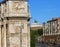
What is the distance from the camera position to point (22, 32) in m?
4.77

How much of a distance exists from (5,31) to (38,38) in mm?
85926

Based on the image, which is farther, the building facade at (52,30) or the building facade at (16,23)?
the building facade at (52,30)

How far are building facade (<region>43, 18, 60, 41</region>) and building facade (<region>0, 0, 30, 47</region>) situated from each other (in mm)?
65493

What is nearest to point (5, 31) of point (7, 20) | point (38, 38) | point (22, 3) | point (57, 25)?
point (7, 20)

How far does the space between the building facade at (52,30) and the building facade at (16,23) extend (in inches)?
2578

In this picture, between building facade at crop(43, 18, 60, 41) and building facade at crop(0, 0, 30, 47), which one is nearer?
building facade at crop(0, 0, 30, 47)

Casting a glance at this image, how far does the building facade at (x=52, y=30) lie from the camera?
2963 inches

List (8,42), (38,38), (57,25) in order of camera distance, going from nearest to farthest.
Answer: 1. (8,42)
2. (57,25)
3. (38,38)

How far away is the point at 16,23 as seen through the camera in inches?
189

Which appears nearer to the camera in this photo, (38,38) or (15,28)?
(15,28)

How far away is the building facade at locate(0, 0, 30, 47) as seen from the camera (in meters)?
4.73

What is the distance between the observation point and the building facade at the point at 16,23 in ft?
15.5

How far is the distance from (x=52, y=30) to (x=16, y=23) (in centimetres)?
7784

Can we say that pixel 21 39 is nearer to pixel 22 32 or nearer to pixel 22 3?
pixel 22 32
